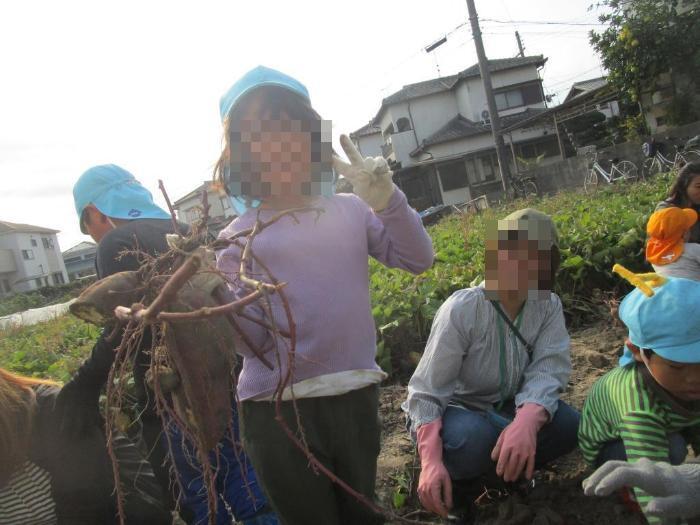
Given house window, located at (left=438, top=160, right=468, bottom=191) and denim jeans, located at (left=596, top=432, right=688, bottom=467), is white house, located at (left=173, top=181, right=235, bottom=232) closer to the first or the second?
denim jeans, located at (left=596, top=432, right=688, bottom=467)

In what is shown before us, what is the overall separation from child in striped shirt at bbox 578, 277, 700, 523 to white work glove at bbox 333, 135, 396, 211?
3.17ft

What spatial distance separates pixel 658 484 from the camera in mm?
1398

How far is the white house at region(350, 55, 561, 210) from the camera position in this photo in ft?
88.0

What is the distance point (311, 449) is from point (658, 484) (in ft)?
3.48

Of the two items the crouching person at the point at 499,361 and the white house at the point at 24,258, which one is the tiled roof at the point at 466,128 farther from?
the white house at the point at 24,258

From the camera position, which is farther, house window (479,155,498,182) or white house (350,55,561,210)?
house window (479,155,498,182)

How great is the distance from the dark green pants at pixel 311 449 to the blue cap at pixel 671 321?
937mm

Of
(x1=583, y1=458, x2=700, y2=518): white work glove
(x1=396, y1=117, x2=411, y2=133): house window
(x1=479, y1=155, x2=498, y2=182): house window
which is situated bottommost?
(x1=583, y1=458, x2=700, y2=518): white work glove

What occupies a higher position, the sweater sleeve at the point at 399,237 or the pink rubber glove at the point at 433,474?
the sweater sleeve at the point at 399,237

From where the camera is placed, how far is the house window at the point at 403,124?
100 feet

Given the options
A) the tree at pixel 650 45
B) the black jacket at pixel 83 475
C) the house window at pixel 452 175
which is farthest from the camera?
the house window at pixel 452 175

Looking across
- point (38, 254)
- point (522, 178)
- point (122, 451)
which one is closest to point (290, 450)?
point (122, 451)

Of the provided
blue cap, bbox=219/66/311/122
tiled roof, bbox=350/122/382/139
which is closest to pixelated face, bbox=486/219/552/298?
blue cap, bbox=219/66/311/122

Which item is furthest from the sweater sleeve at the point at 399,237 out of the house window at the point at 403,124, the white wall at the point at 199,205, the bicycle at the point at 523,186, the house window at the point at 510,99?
the house window at the point at 403,124
